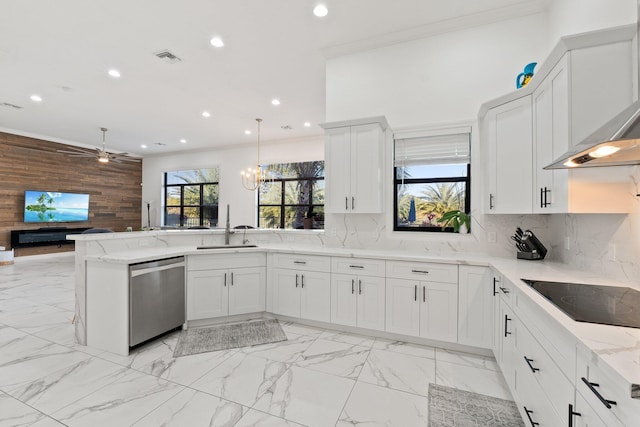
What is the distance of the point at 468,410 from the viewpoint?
6.27 ft

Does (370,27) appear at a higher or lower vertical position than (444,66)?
higher

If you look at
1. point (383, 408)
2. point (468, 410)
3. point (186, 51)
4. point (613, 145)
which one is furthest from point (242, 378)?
point (186, 51)

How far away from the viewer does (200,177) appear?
9.54 metres

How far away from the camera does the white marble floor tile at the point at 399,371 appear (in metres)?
2.20

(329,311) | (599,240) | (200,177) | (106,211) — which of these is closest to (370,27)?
(599,240)

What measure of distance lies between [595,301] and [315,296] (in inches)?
94.4

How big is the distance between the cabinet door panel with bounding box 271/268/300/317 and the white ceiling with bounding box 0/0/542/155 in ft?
9.59

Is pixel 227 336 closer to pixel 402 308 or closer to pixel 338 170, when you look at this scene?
pixel 402 308

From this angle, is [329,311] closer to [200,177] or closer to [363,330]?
[363,330]

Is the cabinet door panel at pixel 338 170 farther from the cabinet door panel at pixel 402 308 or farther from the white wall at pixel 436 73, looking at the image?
the cabinet door panel at pixel 402 308

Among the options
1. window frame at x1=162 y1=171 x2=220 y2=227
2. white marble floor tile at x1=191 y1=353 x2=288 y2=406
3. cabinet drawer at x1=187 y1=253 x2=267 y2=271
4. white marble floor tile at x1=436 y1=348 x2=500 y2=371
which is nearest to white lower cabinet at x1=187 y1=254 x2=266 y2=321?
cabinet drawer at x1=187 y1=253 x2=267 y2=271

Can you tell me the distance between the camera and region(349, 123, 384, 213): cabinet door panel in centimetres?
324

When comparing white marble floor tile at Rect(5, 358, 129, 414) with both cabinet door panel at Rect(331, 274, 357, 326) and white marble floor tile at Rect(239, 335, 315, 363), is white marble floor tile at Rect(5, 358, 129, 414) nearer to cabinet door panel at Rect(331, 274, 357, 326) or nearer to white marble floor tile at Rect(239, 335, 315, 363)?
white marble floor tile at Rect(239, 335, 315, 363)

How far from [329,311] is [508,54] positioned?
3.48m
